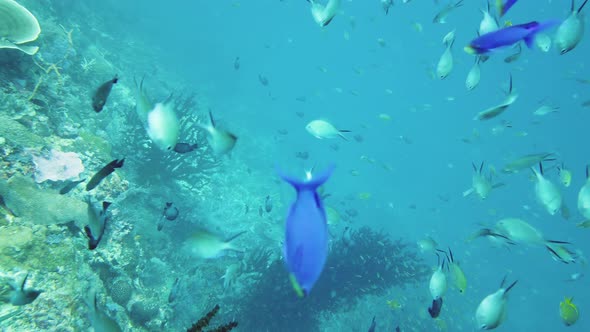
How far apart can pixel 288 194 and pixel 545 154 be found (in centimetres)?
1304

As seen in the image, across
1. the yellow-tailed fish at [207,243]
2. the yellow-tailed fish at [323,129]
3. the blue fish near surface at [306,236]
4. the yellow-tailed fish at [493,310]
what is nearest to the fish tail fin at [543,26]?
the blue fish near surface at [306,236]

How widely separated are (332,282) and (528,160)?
4860 millimetres

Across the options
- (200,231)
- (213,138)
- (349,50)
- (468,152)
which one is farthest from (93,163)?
(349,50)

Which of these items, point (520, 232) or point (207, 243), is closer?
point (207, 243)

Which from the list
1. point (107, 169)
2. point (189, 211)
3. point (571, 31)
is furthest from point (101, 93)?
point (189, 211)

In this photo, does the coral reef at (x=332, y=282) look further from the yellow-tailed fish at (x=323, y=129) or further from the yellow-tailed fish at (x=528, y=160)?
the yellow-tailed fish at (x=528, y=160)

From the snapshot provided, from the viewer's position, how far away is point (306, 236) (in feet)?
3.24

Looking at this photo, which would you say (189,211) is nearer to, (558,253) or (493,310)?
(493,310)

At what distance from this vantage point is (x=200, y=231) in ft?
12.1

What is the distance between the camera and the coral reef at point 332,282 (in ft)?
22.3

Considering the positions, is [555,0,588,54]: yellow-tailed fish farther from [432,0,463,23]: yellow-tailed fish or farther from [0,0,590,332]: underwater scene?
[432,0,463,23]: yellow-tailed fish

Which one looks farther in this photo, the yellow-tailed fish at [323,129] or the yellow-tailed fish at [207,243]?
the yellow-tailed fish at [323,129]

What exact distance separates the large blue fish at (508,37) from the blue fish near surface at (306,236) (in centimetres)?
179

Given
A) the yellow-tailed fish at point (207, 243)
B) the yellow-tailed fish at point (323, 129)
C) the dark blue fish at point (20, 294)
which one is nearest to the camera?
the dark blue fish at point (20, 294)
